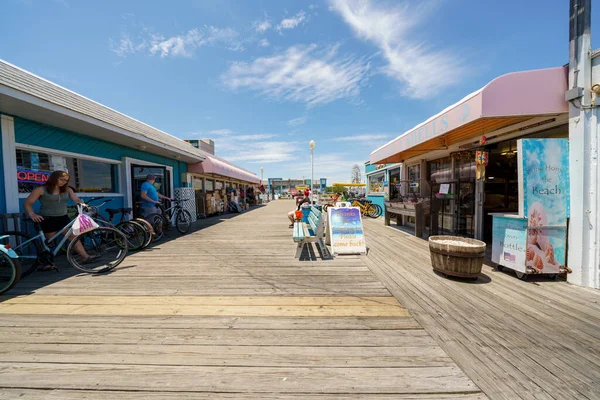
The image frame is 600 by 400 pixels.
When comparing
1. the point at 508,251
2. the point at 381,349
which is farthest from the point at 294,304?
the point at 508,251

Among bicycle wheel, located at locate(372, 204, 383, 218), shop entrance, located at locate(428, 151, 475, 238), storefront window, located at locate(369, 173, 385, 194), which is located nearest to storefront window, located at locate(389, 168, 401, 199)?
bicycle wheel, located at locate(372, 204, 383, 218)

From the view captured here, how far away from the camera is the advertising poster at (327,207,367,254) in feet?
16.5

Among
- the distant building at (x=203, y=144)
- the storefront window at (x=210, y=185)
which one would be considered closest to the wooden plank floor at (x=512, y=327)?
the storefront window at (x=210, y=185)

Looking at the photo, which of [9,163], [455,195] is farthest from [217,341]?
[455,195]

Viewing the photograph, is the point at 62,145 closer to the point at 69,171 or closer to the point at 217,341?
the point at 69,171

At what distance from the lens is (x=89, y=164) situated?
6199 mm

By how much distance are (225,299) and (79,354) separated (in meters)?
1.33

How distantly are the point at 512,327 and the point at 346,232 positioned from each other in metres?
3.08

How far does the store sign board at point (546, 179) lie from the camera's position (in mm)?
3475

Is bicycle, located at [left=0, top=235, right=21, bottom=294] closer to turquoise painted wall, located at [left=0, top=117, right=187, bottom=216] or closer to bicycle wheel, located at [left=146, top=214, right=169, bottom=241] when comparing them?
turquoise painted wall, located at [left=0, top=117, right=187, bottom=216]

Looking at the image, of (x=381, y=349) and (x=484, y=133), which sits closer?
(x=381, y=349)

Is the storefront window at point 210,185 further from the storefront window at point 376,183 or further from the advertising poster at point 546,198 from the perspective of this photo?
the advertising poster at point 546,198

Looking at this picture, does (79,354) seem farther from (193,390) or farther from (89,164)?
(89,164)

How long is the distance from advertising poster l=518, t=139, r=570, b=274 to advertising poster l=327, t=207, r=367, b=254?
2.66 metres
